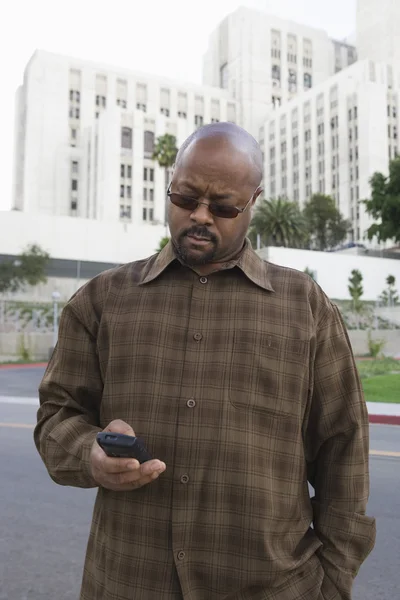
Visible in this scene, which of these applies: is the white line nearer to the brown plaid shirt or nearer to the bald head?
the brown plaid shirt

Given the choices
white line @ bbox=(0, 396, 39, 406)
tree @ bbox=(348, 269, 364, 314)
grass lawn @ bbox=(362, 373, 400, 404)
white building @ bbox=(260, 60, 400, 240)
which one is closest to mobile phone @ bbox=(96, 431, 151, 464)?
white line @ bbox=(0, 396, 39, 406)

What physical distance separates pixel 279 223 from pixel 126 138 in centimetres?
2637

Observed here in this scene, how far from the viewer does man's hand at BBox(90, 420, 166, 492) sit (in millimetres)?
1252

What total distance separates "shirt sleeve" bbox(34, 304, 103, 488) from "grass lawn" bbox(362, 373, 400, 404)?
1280 cm

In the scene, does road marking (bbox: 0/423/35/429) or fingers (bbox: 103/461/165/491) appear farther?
road marking (bbox: 0/423/35/429)

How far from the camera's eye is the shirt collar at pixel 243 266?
5.13ft

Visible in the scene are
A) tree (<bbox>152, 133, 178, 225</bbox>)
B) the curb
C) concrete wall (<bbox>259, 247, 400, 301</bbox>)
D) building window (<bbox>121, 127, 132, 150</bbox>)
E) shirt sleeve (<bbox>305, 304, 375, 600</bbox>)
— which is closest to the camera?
shirt sleeve (<bbox>305, 304, 375, 600</bbox>)

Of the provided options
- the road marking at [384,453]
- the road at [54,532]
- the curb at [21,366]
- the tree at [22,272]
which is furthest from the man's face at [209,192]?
the tree at [22,272]

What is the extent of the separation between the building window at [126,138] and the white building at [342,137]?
89.8 feet

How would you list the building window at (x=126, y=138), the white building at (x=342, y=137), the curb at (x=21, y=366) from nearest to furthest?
the curb at (x=21, y=366), the building window at (x=126, y=138), the white building at (x=342, y=137)

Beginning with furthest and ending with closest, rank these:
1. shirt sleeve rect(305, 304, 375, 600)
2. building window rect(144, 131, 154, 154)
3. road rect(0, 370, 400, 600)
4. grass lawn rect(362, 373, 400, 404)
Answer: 1. building window rect(144, 131, 154, 154)
2. grass lawn rect(362, 373, 400, 404)
3. road rect(0, 370, 400, 600)
4. shirt sleeve rect(305, 304, 375, 600)

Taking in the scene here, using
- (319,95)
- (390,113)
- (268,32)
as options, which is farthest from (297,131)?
(268,32)

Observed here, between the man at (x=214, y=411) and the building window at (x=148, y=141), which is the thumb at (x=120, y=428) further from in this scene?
the building window at (x=148, y=141)

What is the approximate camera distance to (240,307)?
1.53m
